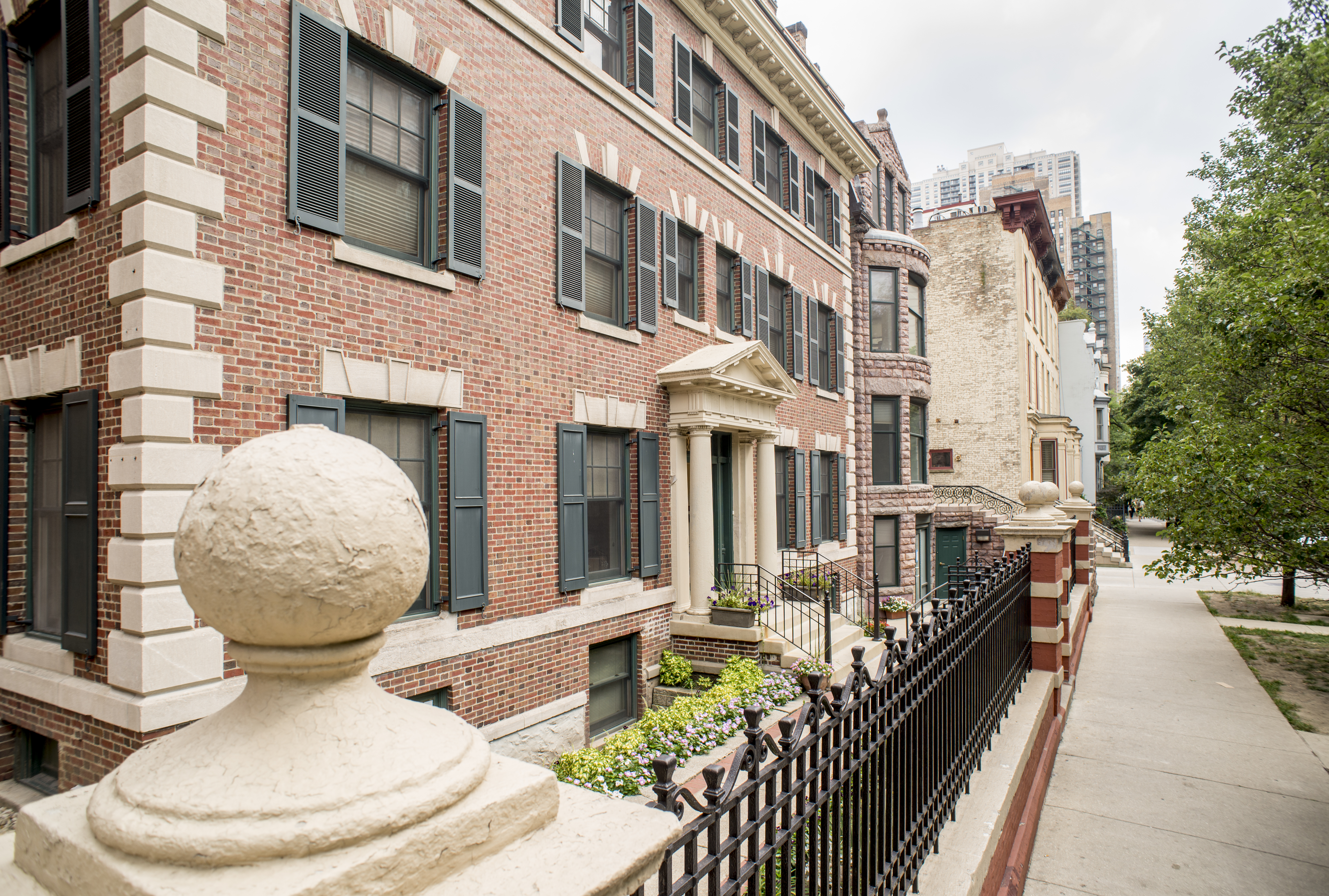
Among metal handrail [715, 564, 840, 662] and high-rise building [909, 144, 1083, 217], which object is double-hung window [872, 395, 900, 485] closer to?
metal handrail [715, 564, 840, 662]

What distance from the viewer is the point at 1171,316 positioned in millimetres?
25203

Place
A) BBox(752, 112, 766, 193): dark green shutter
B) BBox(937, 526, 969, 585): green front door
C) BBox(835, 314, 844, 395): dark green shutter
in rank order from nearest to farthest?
BBox(752, 112, 766, 193): dark green shutter
BBox(835, 314, 844, 395): dark green shutter
BBox(937, 526, 969, 585): green front door

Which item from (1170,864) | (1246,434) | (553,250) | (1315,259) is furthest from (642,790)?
(1246,434)

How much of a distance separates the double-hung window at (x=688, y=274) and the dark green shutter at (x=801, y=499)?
174 inches

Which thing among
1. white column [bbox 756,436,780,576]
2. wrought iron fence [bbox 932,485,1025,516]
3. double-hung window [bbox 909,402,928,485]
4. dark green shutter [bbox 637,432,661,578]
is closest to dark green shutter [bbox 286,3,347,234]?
dark green shutter [bbox 637,432,661,578]

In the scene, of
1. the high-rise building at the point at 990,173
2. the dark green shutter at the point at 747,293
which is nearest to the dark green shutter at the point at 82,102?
the dark green shutter at the point at 747,293

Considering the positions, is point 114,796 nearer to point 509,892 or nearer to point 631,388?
point 509,892

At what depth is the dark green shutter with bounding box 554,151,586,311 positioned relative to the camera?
8961mm

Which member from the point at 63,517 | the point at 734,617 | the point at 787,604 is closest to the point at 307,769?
the point at 63,517

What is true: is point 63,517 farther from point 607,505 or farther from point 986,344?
point 986,344

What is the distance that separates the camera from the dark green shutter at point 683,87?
456 inches

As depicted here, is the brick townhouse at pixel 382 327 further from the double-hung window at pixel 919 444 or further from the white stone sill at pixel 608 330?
the double-hung window at pixel 919 444

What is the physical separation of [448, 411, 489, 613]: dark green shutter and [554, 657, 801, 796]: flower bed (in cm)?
210

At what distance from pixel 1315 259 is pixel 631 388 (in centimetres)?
790
